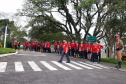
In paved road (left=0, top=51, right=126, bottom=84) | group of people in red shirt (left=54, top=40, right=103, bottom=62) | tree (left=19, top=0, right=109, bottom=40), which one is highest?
tree (left=19, top=0, right=109, bottom=40)

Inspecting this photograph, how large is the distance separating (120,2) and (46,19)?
56.2 ft

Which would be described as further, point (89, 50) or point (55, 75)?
point (89, 50)

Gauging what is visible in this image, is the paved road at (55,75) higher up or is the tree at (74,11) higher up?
the tree at (74,11)

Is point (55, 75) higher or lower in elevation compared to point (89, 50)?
lower

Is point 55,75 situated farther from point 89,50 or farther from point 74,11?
point 74,11

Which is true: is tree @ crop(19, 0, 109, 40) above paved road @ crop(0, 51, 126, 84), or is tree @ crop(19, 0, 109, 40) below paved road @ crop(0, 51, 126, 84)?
above

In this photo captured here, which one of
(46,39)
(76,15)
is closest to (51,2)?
(76,15)

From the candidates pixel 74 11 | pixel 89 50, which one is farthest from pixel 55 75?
pixel 74 11

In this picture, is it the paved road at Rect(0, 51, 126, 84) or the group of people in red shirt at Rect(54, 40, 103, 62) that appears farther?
the group of people in red shirt at Rect(54, 40, 103, 62)

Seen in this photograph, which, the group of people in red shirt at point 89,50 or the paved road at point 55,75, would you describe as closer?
the paved road at point 55,75

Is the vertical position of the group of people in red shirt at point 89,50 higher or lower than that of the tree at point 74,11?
lower

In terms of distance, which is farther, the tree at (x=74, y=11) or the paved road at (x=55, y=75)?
the tree at (x=74, y=11)

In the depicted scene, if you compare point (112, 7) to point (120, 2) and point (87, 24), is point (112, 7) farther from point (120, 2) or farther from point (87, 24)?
point (87, 24)

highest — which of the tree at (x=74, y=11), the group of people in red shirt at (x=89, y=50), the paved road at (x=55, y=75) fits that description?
the tree at (x=74, y=11)
